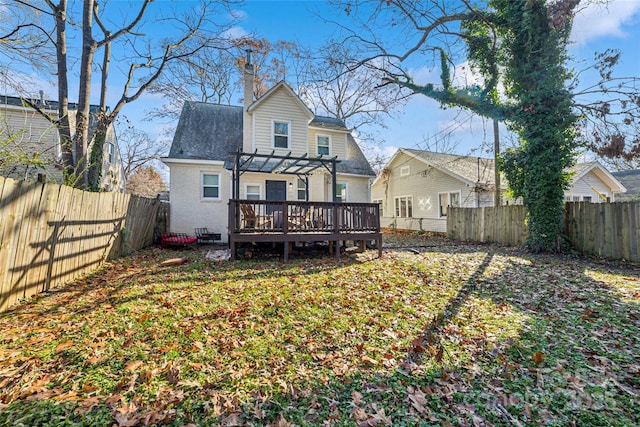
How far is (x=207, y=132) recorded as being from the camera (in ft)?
45.5

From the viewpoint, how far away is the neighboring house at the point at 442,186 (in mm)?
16516

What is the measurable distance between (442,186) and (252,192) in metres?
11.7

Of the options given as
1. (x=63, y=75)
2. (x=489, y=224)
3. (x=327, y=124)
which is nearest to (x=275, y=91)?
(x=327, y=124)

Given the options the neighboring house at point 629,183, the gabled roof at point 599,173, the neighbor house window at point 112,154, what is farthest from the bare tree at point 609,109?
the neighbor house window at point 112,154

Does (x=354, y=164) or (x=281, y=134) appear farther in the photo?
(x=354, y=164)

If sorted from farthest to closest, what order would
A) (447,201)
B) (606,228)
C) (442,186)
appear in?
(442,186), (447,201), (606,228)

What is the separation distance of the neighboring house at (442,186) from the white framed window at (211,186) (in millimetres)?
12813

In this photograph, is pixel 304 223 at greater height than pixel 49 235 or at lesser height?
greater

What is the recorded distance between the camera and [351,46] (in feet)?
38.0

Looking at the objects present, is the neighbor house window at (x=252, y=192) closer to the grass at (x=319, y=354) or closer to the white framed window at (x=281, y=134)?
the white framed window at (x=281, y=134)

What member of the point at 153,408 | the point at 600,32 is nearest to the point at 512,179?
the point at 600,32

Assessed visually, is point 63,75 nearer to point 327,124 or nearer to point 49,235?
point 49,235

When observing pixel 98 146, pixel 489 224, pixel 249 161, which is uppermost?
pixel 98 146

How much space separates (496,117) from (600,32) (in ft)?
12.5
